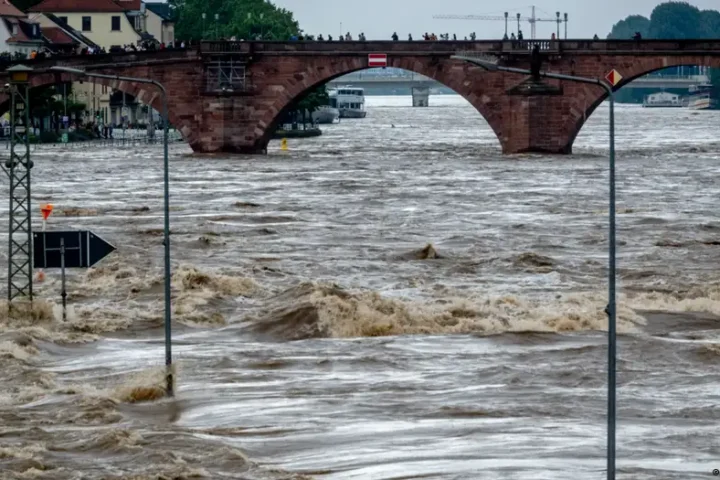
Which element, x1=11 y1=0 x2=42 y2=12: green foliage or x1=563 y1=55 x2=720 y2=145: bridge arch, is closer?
x1=563 y1=55 x2=720 y2=145: bridge arch

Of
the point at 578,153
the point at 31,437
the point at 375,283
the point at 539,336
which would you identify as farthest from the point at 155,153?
the point at 31,437

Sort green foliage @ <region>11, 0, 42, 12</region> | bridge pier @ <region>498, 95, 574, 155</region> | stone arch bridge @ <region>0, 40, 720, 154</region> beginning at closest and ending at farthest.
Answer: stone arch bridge @ <region>0, 40, 720, 154</region>
bridge pier @ <region>498, 95, 574, 155</region>
green foliage @ <region>11, 0, 42, 12</region>

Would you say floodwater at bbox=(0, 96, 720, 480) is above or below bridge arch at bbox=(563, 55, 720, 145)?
below

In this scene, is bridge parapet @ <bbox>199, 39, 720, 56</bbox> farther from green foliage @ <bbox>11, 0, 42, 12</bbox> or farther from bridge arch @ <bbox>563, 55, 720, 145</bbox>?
green foliage @ <bbox>11, 0, 42, 12</bbox>

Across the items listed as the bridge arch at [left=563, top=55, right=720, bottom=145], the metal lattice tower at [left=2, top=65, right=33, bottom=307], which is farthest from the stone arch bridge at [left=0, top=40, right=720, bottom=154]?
the metal lattice tower at [left=2, top=65, right=33, bottom=307]

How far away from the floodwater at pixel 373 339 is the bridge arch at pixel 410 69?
30497 millimetres

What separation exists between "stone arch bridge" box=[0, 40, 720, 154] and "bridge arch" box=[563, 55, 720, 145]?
0.06m

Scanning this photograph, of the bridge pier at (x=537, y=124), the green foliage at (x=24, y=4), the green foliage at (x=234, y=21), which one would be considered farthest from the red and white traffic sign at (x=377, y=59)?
the green foliage at (x=24, y=4)

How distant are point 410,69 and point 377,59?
3242mm

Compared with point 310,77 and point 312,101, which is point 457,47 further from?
point 312,101

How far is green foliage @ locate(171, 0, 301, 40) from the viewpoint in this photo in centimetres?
17175

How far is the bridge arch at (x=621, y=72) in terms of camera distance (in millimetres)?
115812

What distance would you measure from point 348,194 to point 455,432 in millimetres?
52909

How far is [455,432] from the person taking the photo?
3441cm
